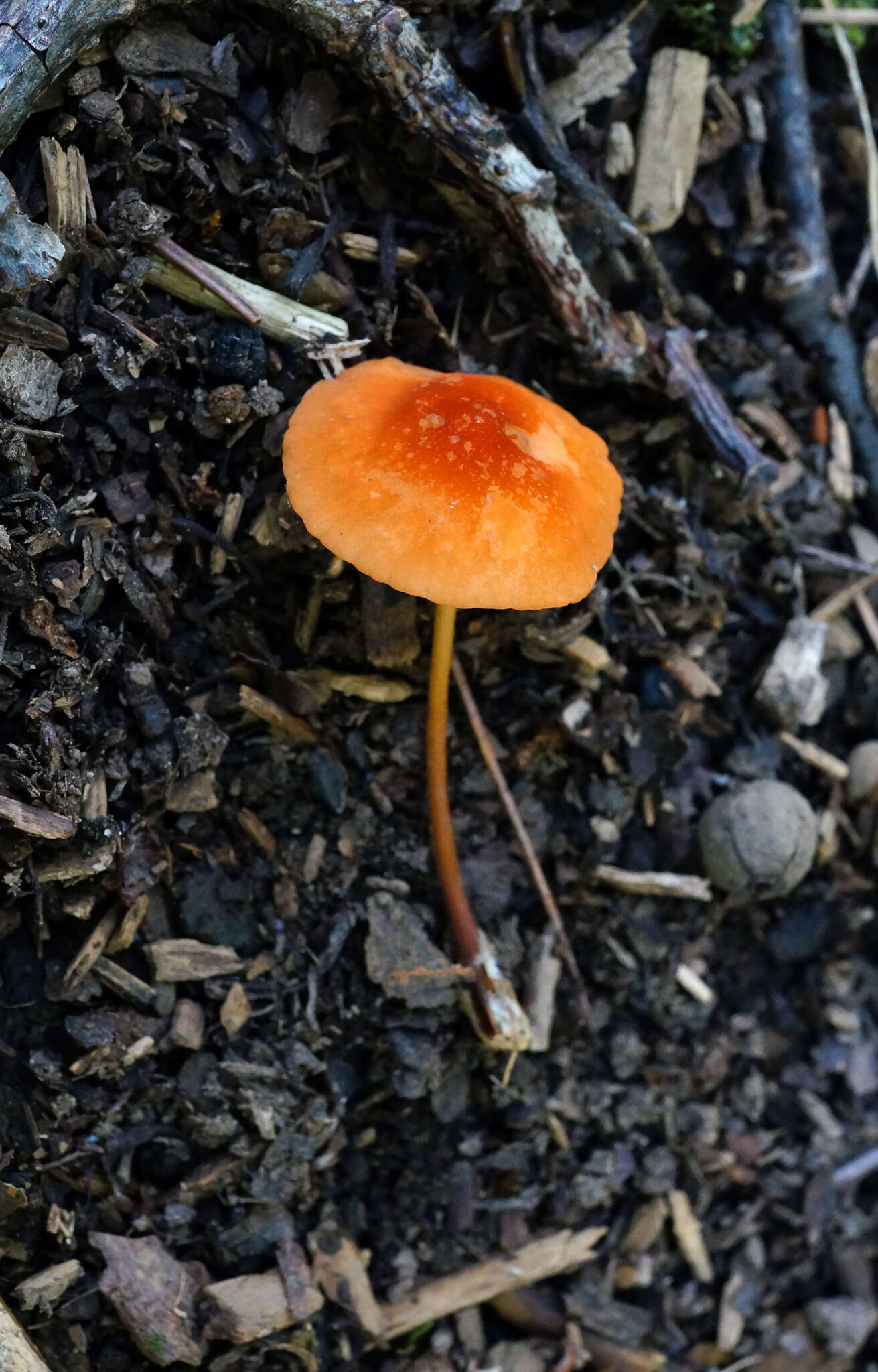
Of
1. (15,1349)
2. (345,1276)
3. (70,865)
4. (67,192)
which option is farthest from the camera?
(345,1276)

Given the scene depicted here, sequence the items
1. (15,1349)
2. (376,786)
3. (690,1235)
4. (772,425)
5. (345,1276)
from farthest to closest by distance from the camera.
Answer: (772,425)
(690,1235)
(376,786)
(345,1276)
(15,1349)

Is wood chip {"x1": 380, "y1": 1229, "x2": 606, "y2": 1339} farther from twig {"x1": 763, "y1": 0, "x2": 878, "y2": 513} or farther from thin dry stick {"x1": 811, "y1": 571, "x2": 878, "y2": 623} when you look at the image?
twig {"x1": 763, "y1": 0, "x2": 878, "y2": 513}

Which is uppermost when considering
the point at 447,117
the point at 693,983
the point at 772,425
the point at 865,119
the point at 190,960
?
the point at 447,117

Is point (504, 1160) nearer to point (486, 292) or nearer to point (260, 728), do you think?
point (260, 728)

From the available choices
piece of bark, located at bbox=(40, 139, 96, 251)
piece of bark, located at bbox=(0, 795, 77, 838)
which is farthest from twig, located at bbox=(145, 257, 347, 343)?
piece of bark, located at bbox=(0, 795, 77, 838)

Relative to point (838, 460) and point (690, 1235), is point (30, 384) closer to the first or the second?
point (838, 460)

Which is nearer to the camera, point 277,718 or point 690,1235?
point 277,718

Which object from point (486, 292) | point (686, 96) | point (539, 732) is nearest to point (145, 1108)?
point (539, 732)

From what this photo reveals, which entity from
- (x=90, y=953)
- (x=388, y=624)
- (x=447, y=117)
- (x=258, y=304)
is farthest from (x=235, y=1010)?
(x=447, y=117)
